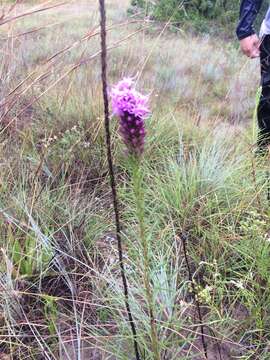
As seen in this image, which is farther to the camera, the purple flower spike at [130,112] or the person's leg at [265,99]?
the person's leg at [265,99]

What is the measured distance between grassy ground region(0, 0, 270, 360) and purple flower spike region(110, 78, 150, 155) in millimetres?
567

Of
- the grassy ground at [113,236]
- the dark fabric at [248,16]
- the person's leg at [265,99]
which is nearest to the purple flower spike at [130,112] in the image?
the grassy ground at [113,236]

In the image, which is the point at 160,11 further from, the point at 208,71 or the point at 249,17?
the point at 249,17

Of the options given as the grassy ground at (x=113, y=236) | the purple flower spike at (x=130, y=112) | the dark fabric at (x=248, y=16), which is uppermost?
the purple flower spike at (x=130, y=112)

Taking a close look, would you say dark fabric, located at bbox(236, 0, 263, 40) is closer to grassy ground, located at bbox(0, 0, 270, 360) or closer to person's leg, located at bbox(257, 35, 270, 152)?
person's leg, located at bbox(257, 35, 270, 152)

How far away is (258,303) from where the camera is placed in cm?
178

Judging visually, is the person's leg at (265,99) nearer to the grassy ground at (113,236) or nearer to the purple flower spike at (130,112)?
the grassy ground at (113,236)

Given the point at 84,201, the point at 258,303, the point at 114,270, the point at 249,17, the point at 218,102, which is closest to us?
the point at 258,303

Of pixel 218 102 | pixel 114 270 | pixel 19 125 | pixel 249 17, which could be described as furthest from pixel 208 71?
pixel 114 270

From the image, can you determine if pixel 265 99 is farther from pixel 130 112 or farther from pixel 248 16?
pixel 130 112

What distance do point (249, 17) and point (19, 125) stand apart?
5.23 feet

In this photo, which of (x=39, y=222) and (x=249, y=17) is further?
(x=249, y=17)

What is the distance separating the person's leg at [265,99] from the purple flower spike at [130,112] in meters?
1.96

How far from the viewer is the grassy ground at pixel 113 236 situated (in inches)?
70.7
